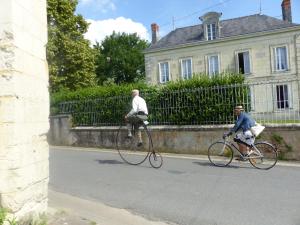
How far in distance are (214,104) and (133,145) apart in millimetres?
3437

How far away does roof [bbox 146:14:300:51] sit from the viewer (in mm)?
32844

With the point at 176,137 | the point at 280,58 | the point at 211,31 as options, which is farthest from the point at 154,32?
the point at 176,137

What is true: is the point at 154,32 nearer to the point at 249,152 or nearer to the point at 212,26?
the point at 212,26

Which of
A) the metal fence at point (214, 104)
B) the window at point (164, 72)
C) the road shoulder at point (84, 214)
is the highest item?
the window at point (164, 72)

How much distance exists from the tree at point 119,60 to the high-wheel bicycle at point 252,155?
137 ft

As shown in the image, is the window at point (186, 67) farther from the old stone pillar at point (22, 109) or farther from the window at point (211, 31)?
the old stone pillar at point (22, 109)

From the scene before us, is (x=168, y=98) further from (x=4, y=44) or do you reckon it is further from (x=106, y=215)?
(x=4, y=44)

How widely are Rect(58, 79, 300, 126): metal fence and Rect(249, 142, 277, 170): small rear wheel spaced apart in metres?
1.29

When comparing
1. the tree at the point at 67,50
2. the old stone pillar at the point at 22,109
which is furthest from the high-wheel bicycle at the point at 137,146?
the tree at the point at 67,50

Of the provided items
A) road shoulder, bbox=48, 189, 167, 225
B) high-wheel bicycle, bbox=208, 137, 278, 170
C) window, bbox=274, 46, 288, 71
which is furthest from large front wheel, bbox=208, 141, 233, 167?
window, bbox=274, 46, 288, 71

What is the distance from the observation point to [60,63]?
29.5m

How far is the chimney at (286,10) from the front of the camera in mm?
32688

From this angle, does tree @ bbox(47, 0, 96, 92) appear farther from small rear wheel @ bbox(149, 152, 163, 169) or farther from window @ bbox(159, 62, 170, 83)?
small rear wheel @ bbox(149, 152, 163, 169)

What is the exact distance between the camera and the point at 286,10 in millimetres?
32938
